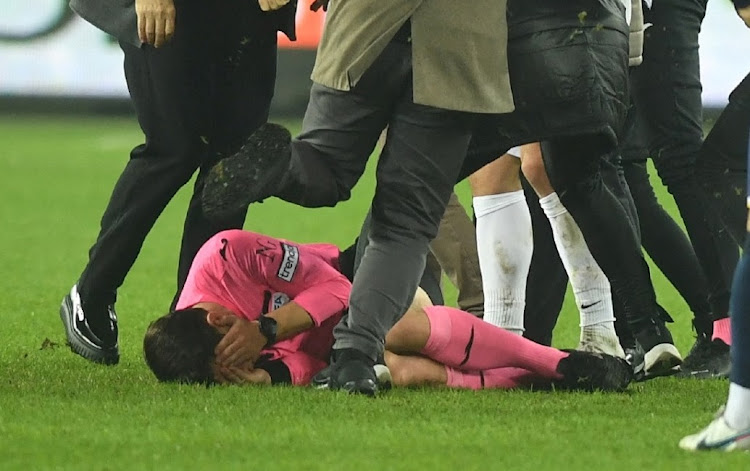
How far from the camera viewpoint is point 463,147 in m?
3.73

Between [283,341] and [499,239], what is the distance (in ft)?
2.36

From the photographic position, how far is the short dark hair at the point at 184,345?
3828 mm

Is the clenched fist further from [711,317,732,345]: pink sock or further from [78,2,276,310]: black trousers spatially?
[711,317,732,345]: pink sock

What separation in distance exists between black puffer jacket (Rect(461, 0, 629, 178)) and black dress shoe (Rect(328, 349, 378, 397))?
63cm

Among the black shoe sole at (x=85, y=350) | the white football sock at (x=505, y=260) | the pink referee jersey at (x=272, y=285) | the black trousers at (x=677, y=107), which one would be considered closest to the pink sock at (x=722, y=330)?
the black trousers at (x=677, y=107)

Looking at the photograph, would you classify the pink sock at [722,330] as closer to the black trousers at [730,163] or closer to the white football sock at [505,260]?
the black trousers at [730,163]

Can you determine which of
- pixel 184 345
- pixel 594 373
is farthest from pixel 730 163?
pixel 184 345

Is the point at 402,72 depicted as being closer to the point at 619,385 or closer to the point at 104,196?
the point at 619,385

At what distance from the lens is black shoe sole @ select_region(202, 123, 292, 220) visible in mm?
3424

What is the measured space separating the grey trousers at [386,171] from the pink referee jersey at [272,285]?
0.37 metres

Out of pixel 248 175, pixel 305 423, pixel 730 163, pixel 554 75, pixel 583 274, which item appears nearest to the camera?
pixel 305 423

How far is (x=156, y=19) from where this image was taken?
4.07m

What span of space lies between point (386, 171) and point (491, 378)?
0.65 metres

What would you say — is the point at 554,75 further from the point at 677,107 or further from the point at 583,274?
the point at 677,107
